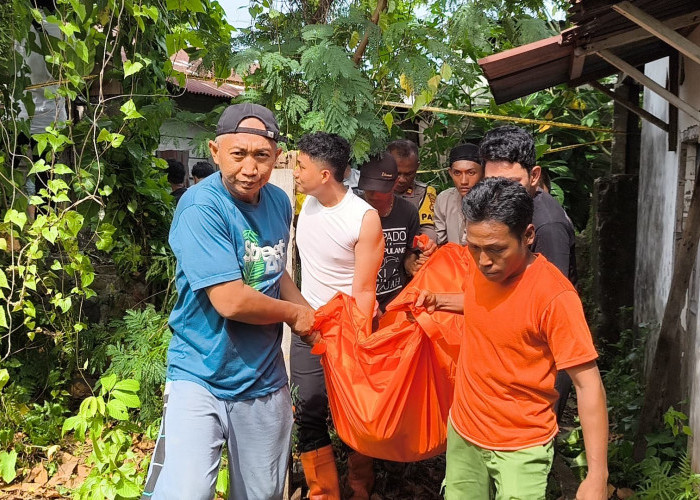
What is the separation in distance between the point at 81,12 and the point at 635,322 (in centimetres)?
581

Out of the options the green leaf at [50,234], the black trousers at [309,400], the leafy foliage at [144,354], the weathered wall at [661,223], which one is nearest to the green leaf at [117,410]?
the leafy foliage at [144,354]

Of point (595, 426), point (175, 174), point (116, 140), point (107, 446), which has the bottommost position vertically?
point (107, 446)

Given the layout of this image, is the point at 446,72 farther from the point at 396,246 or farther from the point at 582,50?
the point at 396,246

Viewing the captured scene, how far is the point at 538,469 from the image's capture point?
2670 mm

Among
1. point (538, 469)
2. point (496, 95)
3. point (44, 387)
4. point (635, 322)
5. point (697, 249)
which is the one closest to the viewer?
point (538, 469)

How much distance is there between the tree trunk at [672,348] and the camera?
414cm

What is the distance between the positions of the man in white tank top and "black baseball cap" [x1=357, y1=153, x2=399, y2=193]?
14.8 inches

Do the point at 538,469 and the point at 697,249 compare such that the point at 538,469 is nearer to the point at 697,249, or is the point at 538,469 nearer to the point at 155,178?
the point at 697,249

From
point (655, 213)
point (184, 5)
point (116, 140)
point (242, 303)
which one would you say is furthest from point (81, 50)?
point (655, 213)

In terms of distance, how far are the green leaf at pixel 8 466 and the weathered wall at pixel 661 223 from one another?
3.88 meters

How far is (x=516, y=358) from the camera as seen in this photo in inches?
104

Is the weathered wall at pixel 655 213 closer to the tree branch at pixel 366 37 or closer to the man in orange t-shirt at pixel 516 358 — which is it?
the tree branch at pixel 366 37

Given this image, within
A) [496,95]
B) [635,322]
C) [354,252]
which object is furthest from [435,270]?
[635,322]

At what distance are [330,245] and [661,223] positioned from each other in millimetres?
3404
